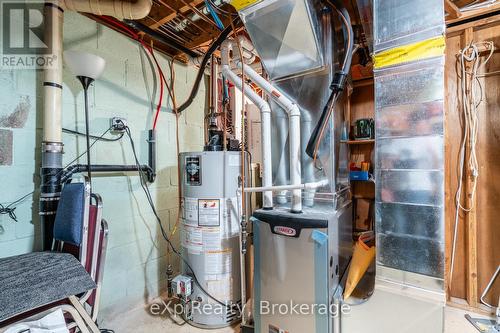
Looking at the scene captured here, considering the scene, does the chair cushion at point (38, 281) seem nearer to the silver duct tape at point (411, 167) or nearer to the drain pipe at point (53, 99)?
the drain pipe at point (53, 99)

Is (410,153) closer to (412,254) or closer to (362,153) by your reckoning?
(412,254)

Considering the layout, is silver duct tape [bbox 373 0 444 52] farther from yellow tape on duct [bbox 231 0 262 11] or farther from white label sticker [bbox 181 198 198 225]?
white label sticker [bbox 181 198 198 225]

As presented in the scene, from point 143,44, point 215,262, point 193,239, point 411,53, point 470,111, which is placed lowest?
point 215,262

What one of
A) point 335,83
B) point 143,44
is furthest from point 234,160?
point 143,44

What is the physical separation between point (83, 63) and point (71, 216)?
933 millimetres

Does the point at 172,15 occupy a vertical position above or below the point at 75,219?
above

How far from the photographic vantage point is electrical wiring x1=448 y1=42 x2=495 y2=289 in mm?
2020

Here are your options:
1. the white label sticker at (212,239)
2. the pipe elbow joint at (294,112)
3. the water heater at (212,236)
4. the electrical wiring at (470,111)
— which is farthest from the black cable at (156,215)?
the electrical wiring at (470,111)

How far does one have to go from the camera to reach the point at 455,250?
2.14m

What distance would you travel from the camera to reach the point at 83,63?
1.50 meters

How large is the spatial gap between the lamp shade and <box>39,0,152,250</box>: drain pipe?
112mm

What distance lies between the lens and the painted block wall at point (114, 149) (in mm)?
1501

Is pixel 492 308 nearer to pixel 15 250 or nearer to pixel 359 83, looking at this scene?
pixel 359 83

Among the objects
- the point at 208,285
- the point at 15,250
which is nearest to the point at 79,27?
the point at 15,250
